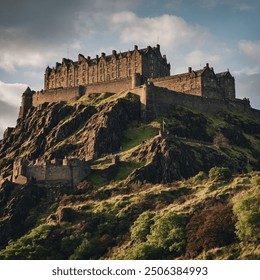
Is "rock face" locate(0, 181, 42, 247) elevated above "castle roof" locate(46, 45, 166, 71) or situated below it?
below

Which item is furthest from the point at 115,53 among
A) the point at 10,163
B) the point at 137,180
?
the point at 137,180

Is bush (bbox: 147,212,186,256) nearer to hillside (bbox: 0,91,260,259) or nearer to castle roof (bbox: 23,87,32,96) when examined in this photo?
hillside (bbox: 0,91,260,259)

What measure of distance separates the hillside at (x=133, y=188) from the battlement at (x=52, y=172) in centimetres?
130

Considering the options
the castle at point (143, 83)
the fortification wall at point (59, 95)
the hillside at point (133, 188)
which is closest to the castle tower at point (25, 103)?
the castle at point (143, 83)

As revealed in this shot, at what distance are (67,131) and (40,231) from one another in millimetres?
38725

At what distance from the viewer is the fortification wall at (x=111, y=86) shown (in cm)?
11750

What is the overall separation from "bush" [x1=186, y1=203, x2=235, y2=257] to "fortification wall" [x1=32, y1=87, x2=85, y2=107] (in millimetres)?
67931

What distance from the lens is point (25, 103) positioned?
415 feet

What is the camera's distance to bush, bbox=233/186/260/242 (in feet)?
170

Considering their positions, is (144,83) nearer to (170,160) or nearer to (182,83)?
(182,83)

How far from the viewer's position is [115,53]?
130m

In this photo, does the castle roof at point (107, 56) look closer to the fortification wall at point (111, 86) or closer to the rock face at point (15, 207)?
the fortification wall at point (111, 86)

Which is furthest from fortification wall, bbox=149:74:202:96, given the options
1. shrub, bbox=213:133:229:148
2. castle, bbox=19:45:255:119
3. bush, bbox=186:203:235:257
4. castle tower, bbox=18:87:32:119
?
bush, bbox=186:203:235:257

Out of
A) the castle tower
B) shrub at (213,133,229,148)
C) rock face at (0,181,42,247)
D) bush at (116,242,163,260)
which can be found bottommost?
bush at (116,242,163,260)
